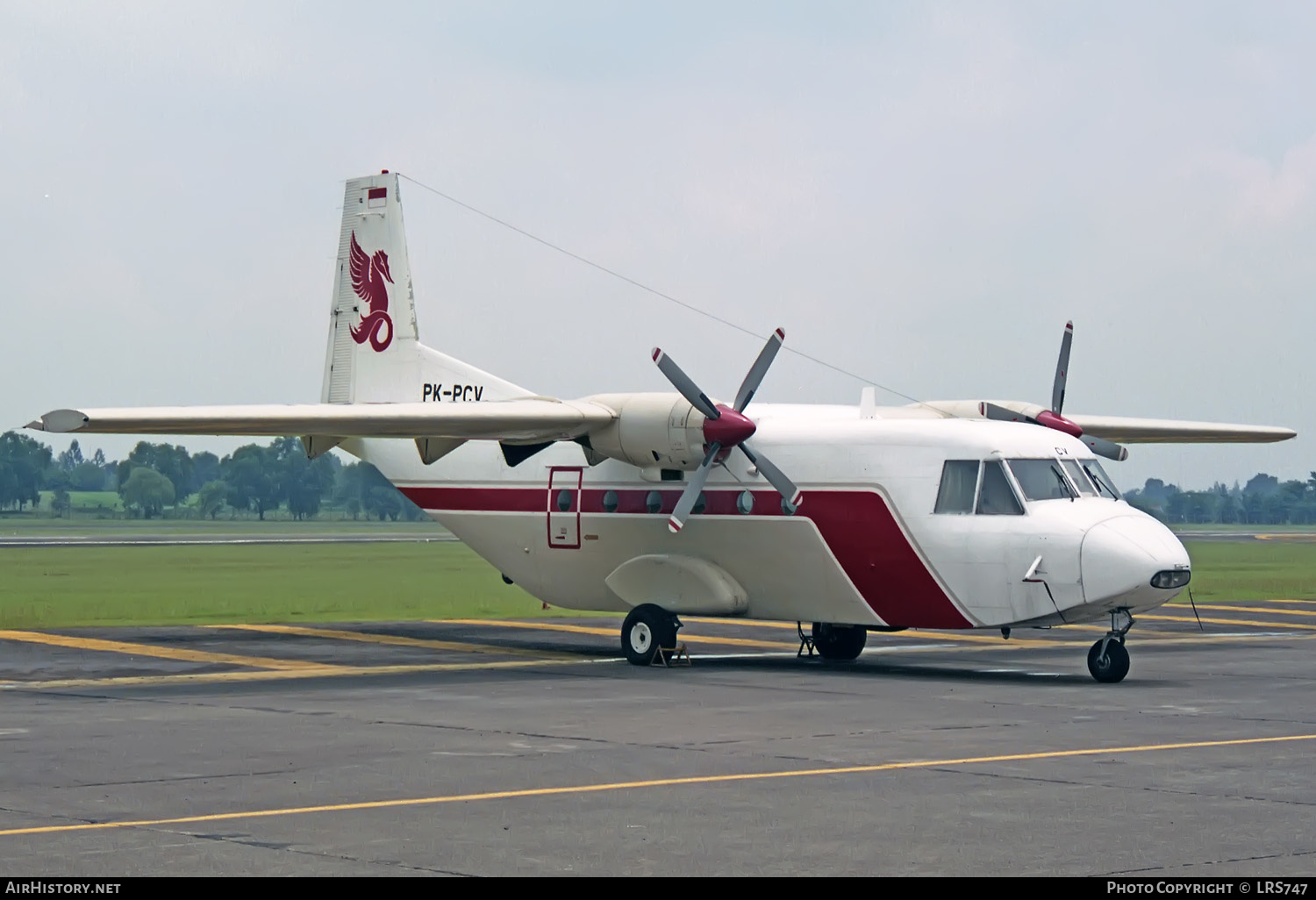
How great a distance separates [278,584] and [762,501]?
79.3ft

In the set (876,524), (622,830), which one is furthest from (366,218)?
(622,830)

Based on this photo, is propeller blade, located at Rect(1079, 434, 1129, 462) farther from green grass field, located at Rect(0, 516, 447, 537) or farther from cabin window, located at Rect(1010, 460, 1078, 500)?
green grass field, located at Rect(0, 516, 447, 537)

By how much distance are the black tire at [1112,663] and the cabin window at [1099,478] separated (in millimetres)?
2056

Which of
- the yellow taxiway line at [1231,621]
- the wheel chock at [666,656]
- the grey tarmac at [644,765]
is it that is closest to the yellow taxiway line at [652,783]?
the grey tarmac at [644,765]

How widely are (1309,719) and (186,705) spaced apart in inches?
456

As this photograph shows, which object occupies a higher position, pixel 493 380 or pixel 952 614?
pixel 493 380

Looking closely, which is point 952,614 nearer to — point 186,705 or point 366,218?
point 186,705

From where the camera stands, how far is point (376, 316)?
2859cm

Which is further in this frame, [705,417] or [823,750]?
[705,417]

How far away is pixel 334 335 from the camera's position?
29156 mm

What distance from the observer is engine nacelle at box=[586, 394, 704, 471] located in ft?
76.1

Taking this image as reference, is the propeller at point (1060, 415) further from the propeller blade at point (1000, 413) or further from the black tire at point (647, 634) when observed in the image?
the black tire at point (647, 634)

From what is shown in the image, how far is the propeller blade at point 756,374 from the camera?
23.6 meters
